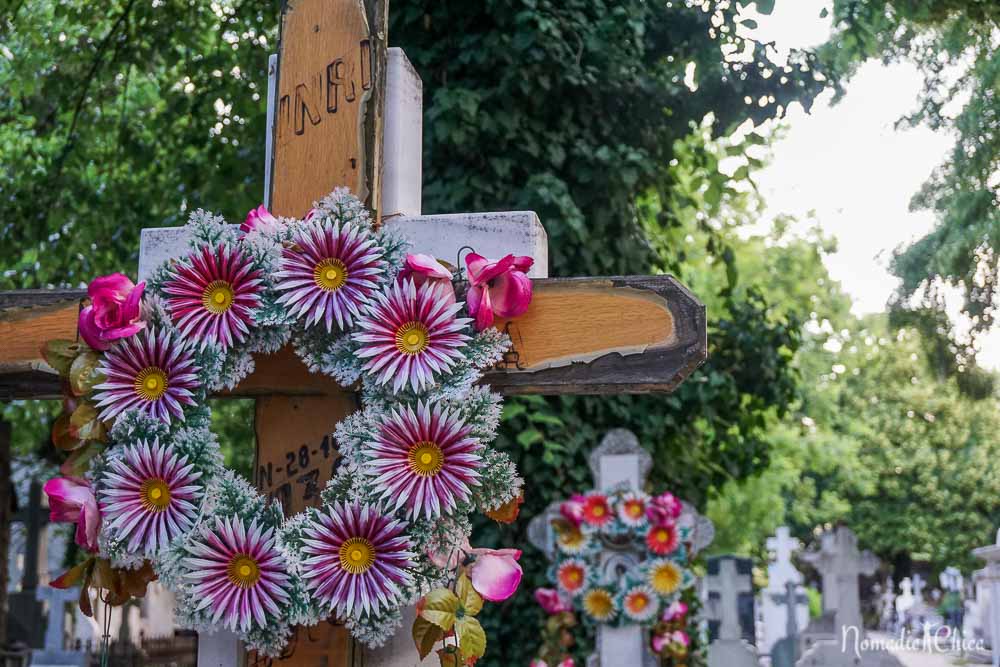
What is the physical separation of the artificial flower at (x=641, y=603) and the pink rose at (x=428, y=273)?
4905 mm

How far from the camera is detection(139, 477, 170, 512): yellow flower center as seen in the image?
7.00 feet

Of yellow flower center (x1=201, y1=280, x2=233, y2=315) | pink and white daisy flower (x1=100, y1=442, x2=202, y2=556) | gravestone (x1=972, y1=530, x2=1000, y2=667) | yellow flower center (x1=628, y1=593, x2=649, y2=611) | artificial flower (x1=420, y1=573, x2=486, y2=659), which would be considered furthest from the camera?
gravestone (x1=972, y1=530, x2=1000, y2=667)

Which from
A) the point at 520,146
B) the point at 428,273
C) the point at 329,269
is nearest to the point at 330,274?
the point at 329,269

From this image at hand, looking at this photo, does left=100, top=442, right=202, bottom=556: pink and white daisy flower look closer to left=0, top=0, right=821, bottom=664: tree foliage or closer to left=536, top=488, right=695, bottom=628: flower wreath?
left=0, top=0, right=821, bottom=664: tree foliage

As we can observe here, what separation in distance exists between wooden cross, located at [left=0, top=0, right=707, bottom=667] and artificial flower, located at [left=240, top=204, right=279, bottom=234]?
0.10 m

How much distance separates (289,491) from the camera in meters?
2.28

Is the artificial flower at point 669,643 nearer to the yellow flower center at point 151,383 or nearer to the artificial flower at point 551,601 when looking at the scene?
the artificial flower at point 551,601

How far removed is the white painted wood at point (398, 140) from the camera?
8.10 feet

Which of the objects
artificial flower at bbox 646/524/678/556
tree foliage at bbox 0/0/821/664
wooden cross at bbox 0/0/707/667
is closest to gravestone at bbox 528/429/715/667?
artificial flower at bbox 646/524/678/556

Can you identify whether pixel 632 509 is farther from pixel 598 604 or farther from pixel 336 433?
pixel 336 433

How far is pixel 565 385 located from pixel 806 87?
4.93 m

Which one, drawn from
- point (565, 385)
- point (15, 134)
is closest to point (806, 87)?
point (565, 385)

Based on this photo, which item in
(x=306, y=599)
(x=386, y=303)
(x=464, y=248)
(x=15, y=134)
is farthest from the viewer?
(x=15, y=134)

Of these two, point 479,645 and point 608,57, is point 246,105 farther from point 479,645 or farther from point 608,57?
point 479,645
